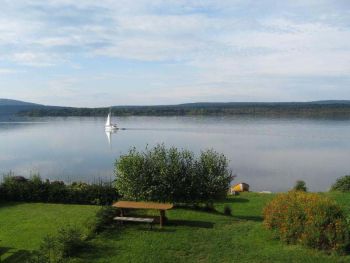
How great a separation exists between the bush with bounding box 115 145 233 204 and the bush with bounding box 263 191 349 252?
4227 millimetres

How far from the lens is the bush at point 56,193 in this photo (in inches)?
753

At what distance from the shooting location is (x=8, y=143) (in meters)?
70.8

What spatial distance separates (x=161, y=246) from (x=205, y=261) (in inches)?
62.2

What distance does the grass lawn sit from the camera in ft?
35.2

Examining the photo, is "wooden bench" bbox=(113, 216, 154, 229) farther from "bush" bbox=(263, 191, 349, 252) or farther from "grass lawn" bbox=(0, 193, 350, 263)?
"bush" bbox=(263, 191, 349, 252)

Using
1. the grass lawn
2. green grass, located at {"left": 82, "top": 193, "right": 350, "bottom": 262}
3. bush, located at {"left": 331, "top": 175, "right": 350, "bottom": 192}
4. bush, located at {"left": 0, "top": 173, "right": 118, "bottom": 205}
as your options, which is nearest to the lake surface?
bush, located at {"left": 331, "top": 175, "right": 350, "bottom": 192}

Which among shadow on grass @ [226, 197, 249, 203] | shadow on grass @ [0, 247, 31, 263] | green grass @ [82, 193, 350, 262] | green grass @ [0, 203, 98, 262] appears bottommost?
shadow on grass @ [226, 197, 249, 203]

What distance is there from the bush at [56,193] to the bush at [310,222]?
8.60 m

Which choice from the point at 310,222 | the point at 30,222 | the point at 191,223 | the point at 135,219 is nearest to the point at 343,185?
the point at 191,223

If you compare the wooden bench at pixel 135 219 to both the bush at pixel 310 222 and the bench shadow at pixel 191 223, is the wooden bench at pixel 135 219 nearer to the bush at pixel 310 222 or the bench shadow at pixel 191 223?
the bench shadow at pixel 191 223

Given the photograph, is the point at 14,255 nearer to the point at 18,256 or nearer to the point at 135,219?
the point at 18,256

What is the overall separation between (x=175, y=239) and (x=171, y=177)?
4476 millimetres

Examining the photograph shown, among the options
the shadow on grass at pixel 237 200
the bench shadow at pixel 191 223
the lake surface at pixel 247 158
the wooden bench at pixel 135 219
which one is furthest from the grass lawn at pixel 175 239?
the lake surface at pixel 247 158

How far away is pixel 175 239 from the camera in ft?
40.4
